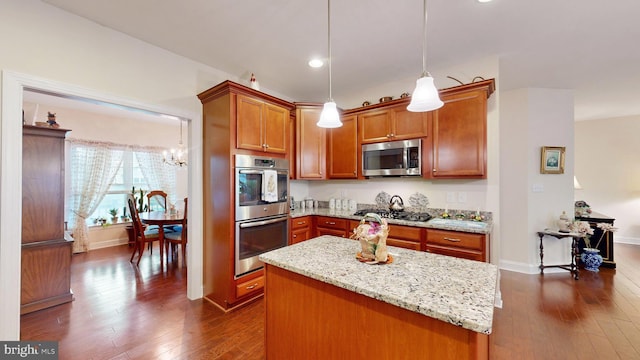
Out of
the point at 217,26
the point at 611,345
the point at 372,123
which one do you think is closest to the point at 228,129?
the point at 217,26

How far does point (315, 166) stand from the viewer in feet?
11.9

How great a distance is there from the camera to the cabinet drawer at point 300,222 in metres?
3.24

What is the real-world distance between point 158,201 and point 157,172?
0.67 meters

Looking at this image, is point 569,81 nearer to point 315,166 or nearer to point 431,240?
point 431,240

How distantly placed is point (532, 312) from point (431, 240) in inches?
49.3

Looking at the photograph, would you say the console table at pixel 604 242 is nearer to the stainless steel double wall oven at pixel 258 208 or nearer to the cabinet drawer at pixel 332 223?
the cabinet drawer at pixel 332 223

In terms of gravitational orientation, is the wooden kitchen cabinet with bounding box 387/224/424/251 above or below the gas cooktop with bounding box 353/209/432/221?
below

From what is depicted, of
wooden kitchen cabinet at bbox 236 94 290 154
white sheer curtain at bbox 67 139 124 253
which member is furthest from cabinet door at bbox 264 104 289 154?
white sheer curtain at bbox 67 139 124 253

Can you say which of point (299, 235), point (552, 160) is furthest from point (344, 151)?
point (552, 160)

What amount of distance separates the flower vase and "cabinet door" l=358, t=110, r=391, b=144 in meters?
3.53

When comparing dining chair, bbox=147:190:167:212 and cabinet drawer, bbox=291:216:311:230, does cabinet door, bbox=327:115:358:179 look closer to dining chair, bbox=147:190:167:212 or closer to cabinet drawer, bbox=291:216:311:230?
cabinet drawer, bbox=291:216:311:230

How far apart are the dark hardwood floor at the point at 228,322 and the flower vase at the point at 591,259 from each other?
26 cm

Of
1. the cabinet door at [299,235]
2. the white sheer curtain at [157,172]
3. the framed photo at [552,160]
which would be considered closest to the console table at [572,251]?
the framed photo at [552,160]

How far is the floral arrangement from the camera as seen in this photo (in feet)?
11.1
